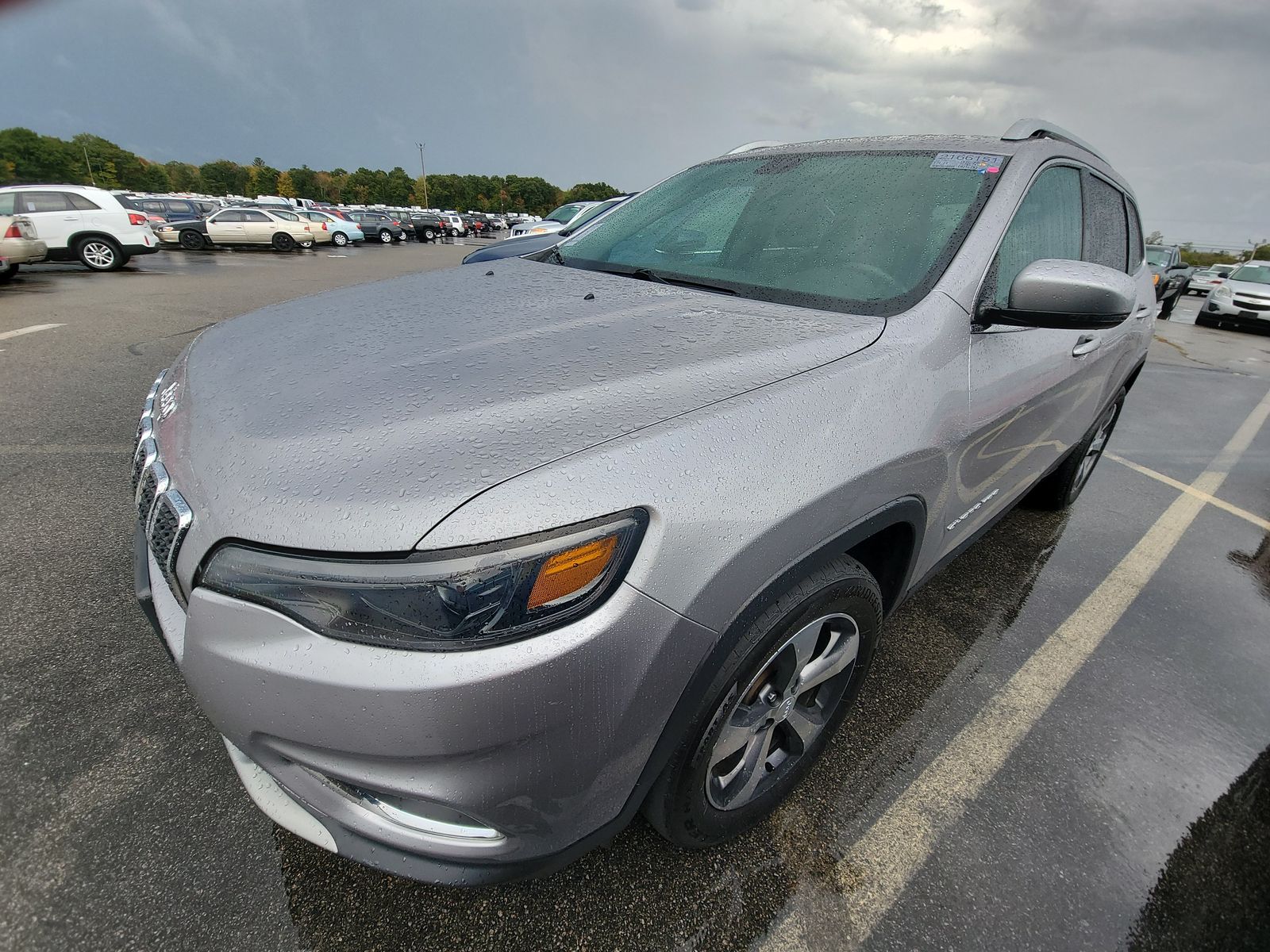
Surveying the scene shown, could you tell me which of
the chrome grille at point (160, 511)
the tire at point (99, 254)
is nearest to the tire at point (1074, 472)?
the chrome grille at point (160, 511)

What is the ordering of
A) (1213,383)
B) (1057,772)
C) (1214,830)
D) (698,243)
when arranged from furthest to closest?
(1213,383) → (698,243) → (1057,772) → (1214,830)

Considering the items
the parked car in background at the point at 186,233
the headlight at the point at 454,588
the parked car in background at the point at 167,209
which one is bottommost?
the parked car in background at the point at 186,233

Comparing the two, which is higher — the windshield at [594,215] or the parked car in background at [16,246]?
the windshield at [594,215]

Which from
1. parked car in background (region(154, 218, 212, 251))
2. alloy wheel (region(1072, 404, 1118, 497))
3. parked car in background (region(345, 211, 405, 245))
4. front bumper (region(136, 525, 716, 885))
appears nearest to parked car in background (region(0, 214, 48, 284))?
parked car in background (region(154, 218, 212, 251))

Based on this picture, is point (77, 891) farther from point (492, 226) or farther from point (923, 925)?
point (492, 226)

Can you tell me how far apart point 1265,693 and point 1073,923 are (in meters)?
1.56

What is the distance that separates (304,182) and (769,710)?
13813 centimetres

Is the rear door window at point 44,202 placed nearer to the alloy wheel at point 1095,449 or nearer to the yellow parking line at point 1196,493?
the alloy wheel at point 1095,449

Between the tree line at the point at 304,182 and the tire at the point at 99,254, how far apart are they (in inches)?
3559

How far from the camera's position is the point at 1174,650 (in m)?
2.58

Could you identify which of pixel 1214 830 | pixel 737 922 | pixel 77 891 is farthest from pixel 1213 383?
pixel 77 891

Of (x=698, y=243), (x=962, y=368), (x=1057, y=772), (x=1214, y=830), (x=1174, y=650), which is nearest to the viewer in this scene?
(x=962, y=368)

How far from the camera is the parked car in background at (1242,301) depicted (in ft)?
44.9

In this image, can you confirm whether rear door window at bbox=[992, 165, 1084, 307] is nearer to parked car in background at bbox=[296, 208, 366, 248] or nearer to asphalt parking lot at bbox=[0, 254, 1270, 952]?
asphalt parking lot at bbox=[0, 254, 1270, 952]
